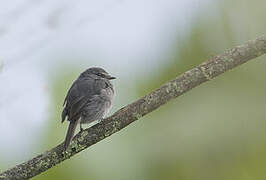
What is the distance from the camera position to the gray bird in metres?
4.99

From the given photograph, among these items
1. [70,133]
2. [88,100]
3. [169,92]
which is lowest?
[88,100]

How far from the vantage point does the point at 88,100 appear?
5.18 m

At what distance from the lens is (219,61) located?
4.11m

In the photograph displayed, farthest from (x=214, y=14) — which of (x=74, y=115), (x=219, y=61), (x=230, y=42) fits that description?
(x=74, y=115)

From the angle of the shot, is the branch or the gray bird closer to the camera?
the branch

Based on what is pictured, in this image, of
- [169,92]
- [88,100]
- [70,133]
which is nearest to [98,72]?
[88,100]

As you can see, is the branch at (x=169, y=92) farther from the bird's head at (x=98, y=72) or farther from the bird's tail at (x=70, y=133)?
the bird's head at (x=98, y=72)

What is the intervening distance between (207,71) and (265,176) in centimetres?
84

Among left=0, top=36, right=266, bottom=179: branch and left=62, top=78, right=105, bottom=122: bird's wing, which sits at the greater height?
left=0, top=36, right=266, bottom=179: branch

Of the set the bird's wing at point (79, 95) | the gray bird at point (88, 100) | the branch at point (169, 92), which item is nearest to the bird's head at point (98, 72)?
the gray bird at point (88, 100)

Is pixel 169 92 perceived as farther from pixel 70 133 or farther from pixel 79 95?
pixel 79 95

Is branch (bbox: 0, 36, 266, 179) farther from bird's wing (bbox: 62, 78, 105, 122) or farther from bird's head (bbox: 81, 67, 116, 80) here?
bird's head (bbox: 81, 67, 116, 80)

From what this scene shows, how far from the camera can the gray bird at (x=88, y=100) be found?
4.99 m

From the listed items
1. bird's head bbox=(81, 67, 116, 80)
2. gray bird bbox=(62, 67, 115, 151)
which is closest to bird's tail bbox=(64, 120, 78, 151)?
gray bird bbox=(62, 67, 115, 151)
